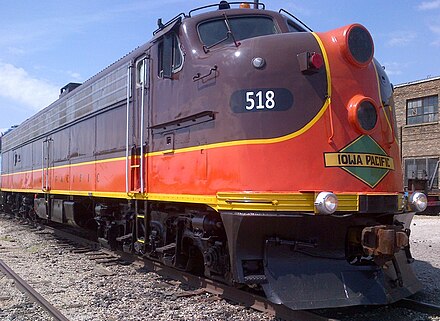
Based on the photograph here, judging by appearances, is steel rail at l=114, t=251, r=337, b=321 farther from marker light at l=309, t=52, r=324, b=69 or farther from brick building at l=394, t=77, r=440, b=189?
brick building at l=394, t=77, r=440, b=189

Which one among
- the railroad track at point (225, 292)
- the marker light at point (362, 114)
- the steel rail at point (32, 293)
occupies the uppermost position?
the marker light at point (362, 114)

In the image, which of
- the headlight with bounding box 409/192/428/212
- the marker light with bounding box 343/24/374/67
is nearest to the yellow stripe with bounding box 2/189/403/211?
the headlight with bounding box 409/192/428/212

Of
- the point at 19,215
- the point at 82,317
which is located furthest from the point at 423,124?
the point at 82,317

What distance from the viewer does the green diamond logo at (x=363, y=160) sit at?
17.1 feet

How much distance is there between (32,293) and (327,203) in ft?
14.1

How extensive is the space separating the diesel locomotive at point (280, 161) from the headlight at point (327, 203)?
0.01 m

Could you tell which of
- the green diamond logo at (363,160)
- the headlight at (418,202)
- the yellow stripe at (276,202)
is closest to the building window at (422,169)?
the headlight at (418,202)

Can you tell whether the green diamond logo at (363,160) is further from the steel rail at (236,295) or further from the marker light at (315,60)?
the steel rail at (236,295)

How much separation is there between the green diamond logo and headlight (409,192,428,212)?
58 centimetres

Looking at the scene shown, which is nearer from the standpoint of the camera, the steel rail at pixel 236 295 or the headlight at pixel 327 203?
the headlight at pixel 327 203

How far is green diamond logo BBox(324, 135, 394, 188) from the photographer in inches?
205

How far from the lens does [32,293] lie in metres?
6.64

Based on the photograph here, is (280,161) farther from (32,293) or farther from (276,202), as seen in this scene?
(32,293)

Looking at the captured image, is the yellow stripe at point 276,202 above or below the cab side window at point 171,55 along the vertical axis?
below
